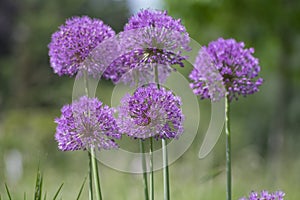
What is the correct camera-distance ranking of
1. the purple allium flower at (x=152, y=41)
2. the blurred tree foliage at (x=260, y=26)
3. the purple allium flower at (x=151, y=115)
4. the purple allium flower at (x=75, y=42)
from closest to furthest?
the purple allium flower at (x=151, y=115) < the purple allium flower at (x=152, y=41) < the purple allium flower at (x=75, y=42) < the blurred tree foliage at (x=260, y=26)

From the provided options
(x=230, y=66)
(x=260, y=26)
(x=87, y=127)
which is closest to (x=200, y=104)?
(x=260, y=26)

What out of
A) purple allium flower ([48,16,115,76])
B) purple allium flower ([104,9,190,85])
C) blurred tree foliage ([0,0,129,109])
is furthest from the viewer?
blurred tree foliage ([0,0,129,109])

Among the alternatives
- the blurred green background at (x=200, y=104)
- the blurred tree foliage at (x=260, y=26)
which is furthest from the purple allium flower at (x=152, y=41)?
the blurred tree foliage at (x=260, y=26)

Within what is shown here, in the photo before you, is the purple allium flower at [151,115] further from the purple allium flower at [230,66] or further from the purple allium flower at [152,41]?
the purple allium flower at [230,66]

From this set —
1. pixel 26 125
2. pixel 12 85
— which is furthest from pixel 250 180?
pixel 12 85

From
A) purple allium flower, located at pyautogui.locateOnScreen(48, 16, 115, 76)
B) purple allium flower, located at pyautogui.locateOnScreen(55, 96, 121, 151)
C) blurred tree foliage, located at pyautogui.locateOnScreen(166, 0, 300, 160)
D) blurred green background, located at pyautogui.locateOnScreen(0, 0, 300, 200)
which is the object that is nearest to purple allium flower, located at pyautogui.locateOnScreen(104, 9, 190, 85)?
purple allium flower, located at pyautogui.locateOnScreen(48, 16, 115, 76)

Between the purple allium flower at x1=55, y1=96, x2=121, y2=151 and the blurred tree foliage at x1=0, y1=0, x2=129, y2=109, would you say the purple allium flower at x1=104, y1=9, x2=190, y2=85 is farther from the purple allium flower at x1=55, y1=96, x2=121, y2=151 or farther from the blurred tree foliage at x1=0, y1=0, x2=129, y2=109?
the blurred tree foliage at x1=0, y1=0, x2=129, y2=109
